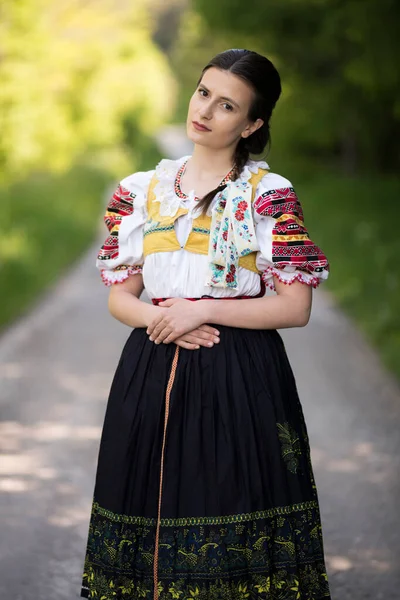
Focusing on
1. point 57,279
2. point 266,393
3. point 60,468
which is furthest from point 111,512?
point 57,279

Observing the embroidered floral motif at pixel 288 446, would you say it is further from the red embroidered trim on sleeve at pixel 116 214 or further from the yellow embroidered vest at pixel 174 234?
the red embroidered trim on sleeve at pixel 116 214

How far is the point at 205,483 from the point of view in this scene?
8.98 feet

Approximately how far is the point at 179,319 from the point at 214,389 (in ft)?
0.72

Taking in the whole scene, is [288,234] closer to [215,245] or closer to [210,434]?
[215,245]

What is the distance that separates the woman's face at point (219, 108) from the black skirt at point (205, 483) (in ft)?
1.78

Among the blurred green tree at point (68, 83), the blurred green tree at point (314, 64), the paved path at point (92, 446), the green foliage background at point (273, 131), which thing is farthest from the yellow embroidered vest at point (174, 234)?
the blurred green tree at point (68, 83)

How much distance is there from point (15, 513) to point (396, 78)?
962 cm

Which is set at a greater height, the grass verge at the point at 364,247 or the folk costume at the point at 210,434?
the grass verge at the point at 364,247

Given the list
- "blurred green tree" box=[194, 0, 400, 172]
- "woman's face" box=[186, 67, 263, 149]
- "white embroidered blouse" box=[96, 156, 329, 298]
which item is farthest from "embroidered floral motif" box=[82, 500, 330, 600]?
"blurred green tree" box=[194, 0, 400, 172]

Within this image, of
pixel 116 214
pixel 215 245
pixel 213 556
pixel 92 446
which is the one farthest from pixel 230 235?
pixel 92 446

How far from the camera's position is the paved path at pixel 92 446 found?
393 cm

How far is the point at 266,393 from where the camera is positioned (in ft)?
9.18

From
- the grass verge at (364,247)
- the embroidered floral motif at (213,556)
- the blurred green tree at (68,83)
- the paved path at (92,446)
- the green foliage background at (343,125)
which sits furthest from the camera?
the blurred green tree at (68,83)

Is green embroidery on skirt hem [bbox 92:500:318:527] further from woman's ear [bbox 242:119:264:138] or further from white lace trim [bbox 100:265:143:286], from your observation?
woman's ear [bbox 242:119:264:138]
